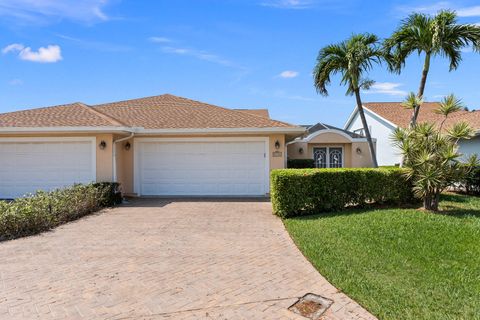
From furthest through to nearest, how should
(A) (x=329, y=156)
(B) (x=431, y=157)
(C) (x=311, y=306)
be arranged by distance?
(A) (x=329, y=156)
(B) (x=431, y=157)
(C) (x=311, y=306)

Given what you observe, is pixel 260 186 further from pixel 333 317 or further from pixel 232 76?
pixel 333 317

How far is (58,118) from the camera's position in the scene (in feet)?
46.0

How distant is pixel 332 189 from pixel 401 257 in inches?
162

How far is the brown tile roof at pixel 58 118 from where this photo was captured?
13250 mm

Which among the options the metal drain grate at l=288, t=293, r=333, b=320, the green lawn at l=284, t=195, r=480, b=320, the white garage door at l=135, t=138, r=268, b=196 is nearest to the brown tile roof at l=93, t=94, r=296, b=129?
the white garage door at l=135, t=138, r=268, b=196

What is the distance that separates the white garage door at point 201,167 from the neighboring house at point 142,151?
0.04m

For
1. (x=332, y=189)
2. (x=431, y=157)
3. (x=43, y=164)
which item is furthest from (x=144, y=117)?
(x=431, y=157)

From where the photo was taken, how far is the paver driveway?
13.8ft

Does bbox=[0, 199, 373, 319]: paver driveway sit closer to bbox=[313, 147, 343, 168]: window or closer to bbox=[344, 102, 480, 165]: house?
bbox=[313, 147, 343, 168]: window

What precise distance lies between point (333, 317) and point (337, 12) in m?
10.9

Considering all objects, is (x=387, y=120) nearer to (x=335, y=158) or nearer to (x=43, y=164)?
(x=335, y=158)

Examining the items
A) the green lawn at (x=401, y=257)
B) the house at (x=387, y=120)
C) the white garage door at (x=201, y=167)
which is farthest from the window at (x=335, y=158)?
the green lawn at (x=401, y=257)

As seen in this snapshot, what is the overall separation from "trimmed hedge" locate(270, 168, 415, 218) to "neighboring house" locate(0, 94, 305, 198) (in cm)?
411

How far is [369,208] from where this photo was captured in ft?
33.6
